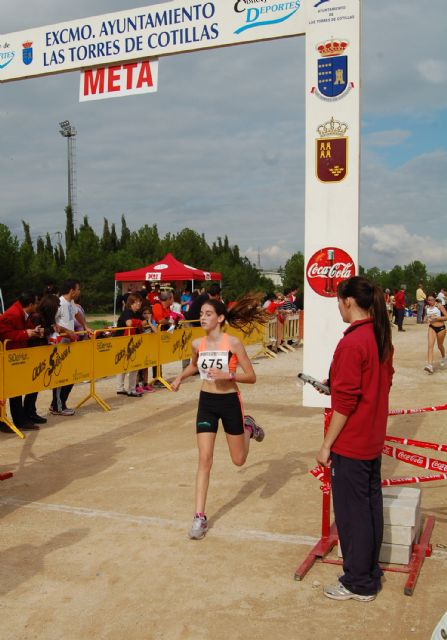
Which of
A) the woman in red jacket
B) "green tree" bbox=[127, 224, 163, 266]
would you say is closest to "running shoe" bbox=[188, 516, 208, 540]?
the woman in red jacket

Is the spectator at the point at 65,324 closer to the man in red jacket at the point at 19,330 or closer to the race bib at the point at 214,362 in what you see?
the man in red jacket at the point at 19,330

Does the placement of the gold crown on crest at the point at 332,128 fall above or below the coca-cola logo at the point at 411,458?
above

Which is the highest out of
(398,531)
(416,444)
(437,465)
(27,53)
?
(27,53)

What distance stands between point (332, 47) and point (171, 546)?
471 centimetres

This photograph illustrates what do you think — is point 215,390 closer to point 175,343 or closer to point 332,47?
point 332,47

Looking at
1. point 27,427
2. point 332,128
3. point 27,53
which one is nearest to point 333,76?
point 332,128

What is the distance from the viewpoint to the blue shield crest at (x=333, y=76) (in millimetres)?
6207

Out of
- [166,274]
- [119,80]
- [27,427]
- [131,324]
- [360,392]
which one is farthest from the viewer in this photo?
[166,274]

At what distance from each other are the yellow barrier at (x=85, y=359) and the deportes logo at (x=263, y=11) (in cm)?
526

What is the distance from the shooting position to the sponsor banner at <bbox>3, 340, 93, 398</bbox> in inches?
Answer: 359

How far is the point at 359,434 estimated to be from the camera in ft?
13.1

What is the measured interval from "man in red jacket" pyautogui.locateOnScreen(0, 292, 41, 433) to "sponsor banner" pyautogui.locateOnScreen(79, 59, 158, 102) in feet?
9.57

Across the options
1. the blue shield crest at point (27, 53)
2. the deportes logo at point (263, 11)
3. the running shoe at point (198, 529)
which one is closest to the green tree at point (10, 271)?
the blue shield crest at point (27, 53)

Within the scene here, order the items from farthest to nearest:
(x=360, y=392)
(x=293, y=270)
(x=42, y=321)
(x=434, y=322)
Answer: (x=293, y=270) < (x=434, y=322) < (x=42, y=321) < (x=360, y=392)
